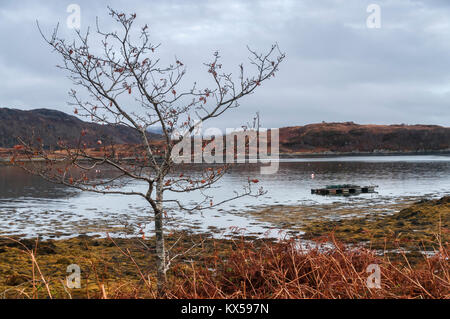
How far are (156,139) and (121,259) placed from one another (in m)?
8.25

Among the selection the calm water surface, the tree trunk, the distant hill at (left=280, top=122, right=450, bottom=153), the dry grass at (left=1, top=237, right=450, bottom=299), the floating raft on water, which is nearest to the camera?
the dry grass at (left=1, top=237, right=450, bottom=299)

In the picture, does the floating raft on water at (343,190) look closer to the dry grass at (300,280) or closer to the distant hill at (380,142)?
the dry grass at (300,280)

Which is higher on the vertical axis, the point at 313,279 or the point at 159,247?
the point at 313,279

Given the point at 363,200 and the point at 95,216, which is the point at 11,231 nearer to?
the point at 95,216

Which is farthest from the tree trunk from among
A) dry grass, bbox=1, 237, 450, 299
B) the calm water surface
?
the calm water surface

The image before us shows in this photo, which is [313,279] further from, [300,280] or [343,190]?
[343,190]

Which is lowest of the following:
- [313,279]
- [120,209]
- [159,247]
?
[120,209]

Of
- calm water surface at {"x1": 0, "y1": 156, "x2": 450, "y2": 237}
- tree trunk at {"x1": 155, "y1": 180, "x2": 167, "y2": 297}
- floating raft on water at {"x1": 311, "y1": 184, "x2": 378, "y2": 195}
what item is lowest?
calm water surface at {"x1": 0, "y1": 156, "x2": 450, "y2": 237}

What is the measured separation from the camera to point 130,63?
6715 millimetres

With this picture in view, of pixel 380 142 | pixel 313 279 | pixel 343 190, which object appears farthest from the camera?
pixel 380 142

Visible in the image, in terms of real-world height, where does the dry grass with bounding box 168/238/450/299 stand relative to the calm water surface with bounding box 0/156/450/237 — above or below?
above

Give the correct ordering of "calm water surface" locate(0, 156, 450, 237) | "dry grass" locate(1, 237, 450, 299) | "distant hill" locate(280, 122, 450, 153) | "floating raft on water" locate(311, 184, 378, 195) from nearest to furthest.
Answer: "dry grass" locate(1, 237, 450, 299) → "calm water surface" locate(0, 156, 450, 237) → "floating raft on water" locate(311, 184, 378, 195) → "distant hill" locate(280, 122, 450, 153)

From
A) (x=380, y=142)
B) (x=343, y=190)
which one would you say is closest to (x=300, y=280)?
(x=343, y=190)

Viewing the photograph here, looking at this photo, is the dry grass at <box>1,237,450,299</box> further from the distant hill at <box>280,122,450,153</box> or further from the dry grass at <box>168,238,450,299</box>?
the distant hill at <box>280,122,450,153</box>
